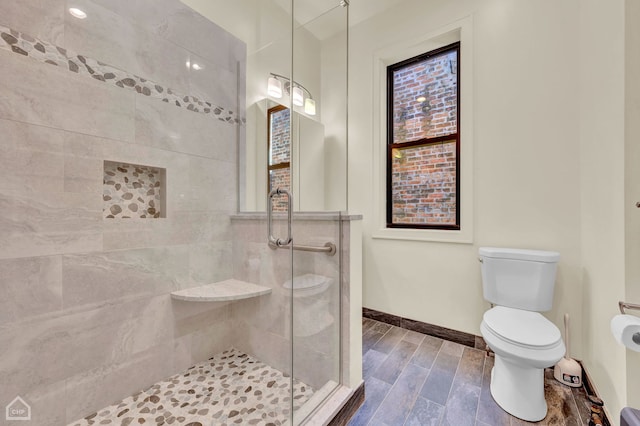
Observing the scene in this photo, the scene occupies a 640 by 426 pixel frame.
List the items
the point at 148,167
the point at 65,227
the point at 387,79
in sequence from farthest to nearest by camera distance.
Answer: the point at 387,79 < the point at 148,167 < the point at 65,227

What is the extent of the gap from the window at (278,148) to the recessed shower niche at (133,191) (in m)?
0.74

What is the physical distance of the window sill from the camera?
212 cm

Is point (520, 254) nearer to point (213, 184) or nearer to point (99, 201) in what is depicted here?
point (213, 184)

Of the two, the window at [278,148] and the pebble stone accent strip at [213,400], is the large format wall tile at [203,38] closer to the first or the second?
the window at [278,148]

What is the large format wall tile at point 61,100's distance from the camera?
1.18 m

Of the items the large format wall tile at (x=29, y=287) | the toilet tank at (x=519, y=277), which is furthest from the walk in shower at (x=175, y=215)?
the toilet tank at (x=519, y=277)

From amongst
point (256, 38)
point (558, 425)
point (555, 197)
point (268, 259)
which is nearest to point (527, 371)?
point (558, 425)

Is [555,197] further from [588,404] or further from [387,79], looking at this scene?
[387,79]

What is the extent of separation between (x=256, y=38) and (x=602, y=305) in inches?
120

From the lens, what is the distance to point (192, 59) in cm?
187

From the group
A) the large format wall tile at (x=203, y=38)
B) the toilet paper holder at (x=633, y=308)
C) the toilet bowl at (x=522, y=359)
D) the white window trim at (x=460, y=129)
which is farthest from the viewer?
the white window trim at (x=460, y=129)

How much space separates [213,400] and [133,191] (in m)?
1.35

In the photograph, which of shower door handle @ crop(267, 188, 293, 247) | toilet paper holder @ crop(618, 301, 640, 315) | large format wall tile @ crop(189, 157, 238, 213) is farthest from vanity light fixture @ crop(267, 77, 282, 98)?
toilet paper holder @ crop(618, 301, 640, 315)

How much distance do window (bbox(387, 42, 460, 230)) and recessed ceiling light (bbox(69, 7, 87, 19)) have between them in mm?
2295
